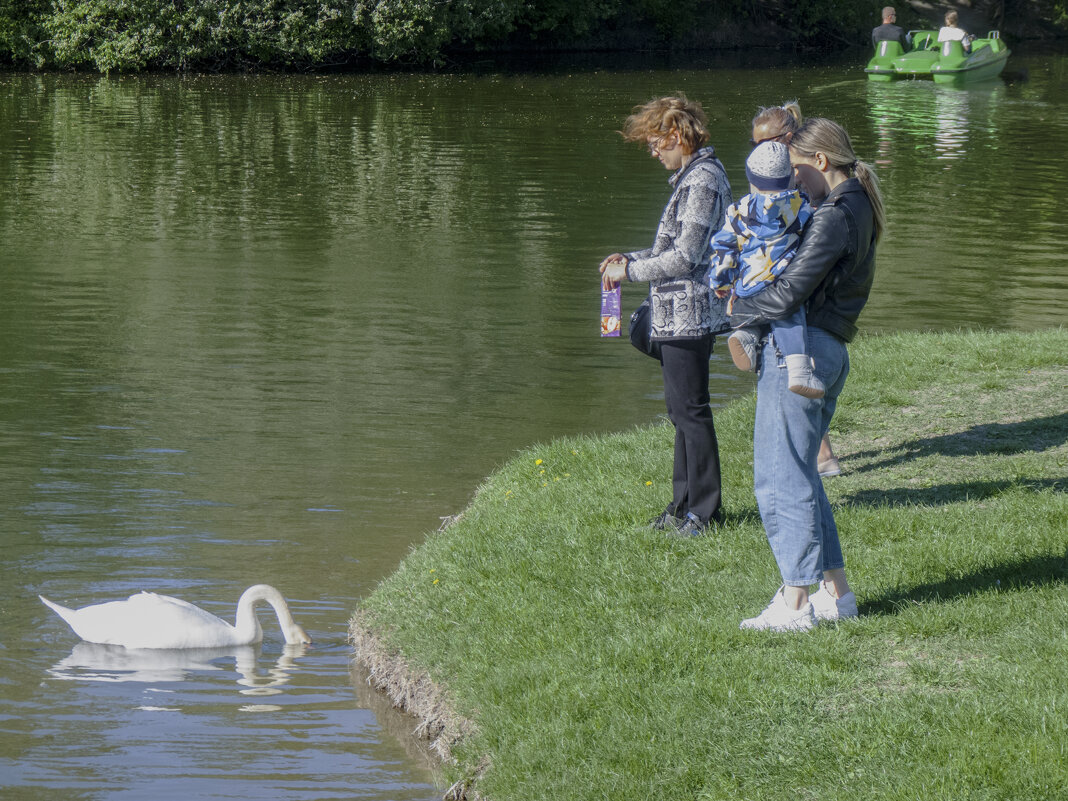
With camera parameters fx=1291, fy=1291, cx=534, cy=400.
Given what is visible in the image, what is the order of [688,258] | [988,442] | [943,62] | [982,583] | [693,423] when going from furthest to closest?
[943,62], [988,442], [693,423], [688,258], [982,583]

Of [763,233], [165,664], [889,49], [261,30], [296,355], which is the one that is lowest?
[165,664]

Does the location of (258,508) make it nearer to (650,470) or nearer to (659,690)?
(650,470)

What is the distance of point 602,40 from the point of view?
5384cm

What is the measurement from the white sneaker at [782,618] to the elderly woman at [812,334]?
0.05 ft

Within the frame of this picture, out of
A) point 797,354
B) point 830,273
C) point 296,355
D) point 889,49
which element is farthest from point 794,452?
point 889,49

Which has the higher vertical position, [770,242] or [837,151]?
[837,151]

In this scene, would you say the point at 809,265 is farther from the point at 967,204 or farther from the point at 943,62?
the point at 943,62

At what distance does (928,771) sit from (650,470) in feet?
12.3

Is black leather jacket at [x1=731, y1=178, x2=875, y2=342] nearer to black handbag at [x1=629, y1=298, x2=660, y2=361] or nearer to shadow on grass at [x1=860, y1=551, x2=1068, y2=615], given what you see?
shadow on grass at [x1=860, y1=551, x2=1068, y2=615]

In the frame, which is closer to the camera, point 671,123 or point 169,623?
point 671,123

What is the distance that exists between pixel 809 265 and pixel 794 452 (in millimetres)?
723

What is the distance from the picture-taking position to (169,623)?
6.62 m

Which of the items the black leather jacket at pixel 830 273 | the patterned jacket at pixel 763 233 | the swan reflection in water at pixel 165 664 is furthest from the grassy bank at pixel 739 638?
the patterned jacket at pixel 763 233

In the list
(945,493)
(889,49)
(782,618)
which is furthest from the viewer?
(889,49)
